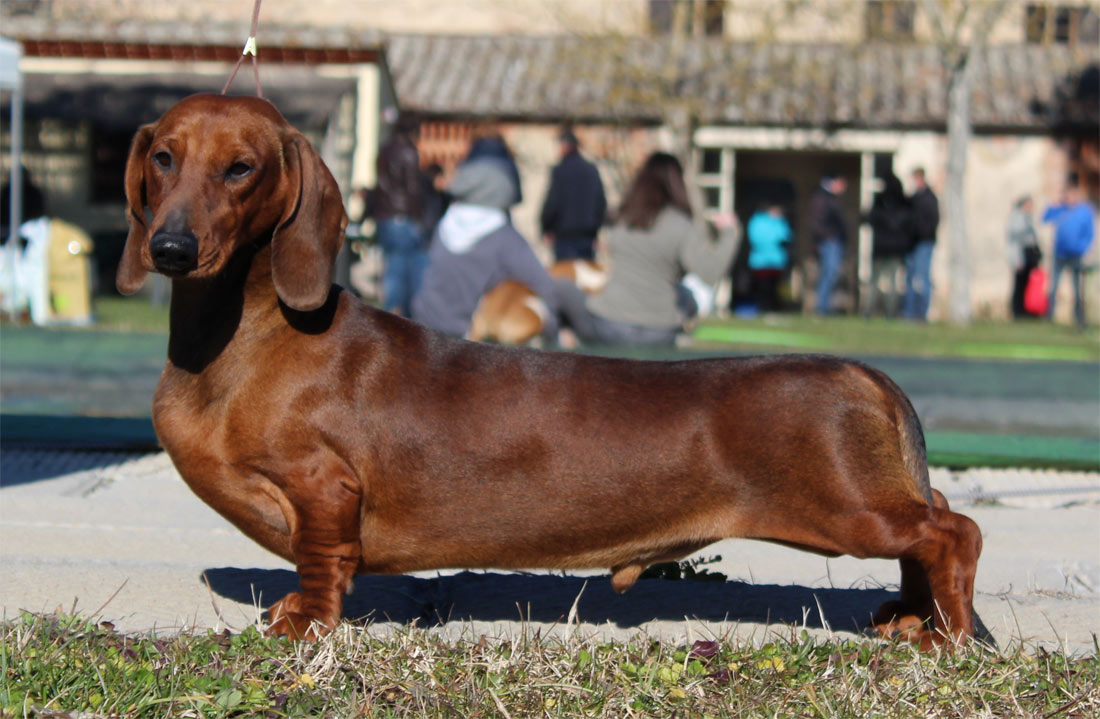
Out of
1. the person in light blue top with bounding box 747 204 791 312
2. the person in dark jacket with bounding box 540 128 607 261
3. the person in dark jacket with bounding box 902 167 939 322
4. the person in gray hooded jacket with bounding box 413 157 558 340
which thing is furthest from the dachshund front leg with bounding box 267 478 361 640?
the person in light blue top with bounding box 747 204 791 312

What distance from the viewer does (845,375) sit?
3135mm

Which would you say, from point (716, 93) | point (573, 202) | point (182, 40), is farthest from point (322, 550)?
point (716, 93)

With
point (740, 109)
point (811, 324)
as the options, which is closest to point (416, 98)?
point (740, 109)

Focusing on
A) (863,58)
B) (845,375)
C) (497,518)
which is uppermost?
(863,58)

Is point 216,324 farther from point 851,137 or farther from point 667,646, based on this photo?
point 851,137

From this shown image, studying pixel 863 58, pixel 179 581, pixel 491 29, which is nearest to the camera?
pixel 179 581

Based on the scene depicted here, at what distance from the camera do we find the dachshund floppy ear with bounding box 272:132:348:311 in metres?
3.00

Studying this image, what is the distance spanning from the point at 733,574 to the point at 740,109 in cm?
1951

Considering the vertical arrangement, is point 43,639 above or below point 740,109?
below

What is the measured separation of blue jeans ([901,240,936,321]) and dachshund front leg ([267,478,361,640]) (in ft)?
57.4

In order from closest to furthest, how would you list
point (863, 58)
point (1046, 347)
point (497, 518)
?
1. point (497, 518)
2. point (1046, 347)
3. point (863, 58)

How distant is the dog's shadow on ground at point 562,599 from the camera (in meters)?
3.48

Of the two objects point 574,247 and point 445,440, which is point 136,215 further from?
point 574,247

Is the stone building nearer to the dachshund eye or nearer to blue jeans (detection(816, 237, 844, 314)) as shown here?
blue jeans (detection(816, 237, 844, 314))
